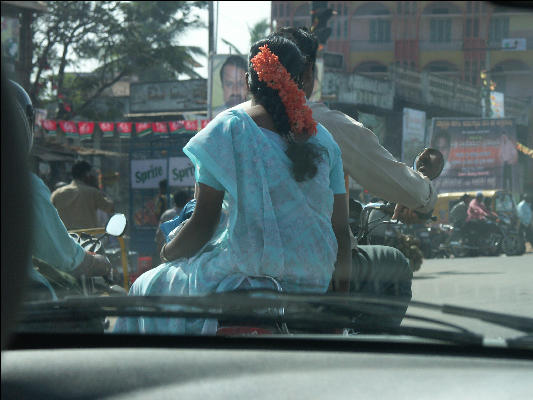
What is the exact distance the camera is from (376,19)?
6.35 metres

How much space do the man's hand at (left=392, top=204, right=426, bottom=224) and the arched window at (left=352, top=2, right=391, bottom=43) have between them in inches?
121

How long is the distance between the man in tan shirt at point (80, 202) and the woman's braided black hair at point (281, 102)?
0.62 metres

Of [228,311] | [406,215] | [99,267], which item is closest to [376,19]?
[406,215]

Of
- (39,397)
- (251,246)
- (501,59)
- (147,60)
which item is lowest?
(39,397)

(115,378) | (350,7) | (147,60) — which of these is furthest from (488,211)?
(147,60)

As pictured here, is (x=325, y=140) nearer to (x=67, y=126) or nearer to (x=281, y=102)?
(x=281, y=102)

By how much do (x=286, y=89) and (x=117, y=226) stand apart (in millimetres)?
852

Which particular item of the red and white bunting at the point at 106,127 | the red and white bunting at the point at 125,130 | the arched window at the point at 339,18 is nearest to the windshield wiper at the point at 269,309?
the arched window at the point at 339,18

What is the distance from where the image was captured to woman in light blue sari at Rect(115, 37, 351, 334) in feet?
6.44

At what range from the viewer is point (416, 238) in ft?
8.24

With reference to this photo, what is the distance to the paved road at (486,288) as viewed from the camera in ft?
5.01

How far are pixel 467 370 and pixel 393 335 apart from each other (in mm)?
216

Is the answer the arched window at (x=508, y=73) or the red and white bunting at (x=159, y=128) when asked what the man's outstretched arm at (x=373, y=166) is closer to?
the arched window at (x=508, y=73)

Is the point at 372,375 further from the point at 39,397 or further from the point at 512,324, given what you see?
the point at 39,397
